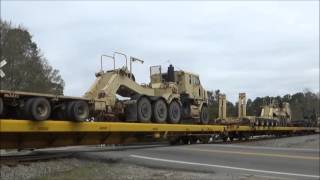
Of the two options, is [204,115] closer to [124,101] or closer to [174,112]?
[174,112]

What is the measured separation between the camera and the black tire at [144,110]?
16.0 m

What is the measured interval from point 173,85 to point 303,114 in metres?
38.8

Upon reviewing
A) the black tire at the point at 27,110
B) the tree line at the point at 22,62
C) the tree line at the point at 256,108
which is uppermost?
the tree line at the point at 22,62

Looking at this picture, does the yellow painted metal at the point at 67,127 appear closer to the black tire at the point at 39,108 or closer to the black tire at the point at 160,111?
the black tire at the point at 39,108

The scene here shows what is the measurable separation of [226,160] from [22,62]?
3904 cm

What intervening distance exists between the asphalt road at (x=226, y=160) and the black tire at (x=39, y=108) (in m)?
6.58

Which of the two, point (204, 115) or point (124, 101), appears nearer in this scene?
point (124, 101)

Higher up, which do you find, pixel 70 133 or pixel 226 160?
pixel 70 133

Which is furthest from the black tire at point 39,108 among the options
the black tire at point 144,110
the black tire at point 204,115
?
the black tire at point 204,115

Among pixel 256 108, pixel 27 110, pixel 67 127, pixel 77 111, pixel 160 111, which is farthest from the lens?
pixel 256 108

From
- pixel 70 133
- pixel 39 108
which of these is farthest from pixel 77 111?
pixel 39 108

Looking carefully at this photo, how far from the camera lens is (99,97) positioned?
616 inches

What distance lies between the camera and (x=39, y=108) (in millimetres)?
10758

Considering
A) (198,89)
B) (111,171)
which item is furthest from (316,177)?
(198,89)
